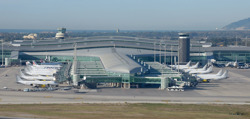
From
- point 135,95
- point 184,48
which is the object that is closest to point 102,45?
point 184,48

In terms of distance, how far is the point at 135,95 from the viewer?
85125 mm

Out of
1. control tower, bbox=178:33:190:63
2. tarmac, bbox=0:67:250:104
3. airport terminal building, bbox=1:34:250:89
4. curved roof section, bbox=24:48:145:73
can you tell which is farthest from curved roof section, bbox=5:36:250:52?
tarmac, bbox=0:67:250:104

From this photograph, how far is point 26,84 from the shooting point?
3856 inches

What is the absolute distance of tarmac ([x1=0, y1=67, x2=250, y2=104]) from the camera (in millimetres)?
77750

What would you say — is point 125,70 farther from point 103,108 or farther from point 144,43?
point 144,43

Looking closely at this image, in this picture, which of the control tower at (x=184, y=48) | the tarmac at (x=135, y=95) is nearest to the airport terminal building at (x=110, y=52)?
the control tower at (x=184, y=48)

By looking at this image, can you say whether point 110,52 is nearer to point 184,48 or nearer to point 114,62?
point 184,48

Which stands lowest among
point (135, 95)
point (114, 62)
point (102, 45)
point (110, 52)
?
point (135, 95)

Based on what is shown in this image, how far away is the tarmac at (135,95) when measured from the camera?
77750 mm

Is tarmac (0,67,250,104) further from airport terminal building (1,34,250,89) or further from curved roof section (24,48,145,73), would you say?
airport terminal building (1,34,250,89)

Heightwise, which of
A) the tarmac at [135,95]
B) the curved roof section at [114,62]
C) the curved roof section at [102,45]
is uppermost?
the curved roof section at [102,45]

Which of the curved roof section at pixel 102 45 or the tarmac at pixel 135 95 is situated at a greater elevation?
the curved roof section at pixel 102 45

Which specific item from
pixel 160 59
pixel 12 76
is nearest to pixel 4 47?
pixel 12 76

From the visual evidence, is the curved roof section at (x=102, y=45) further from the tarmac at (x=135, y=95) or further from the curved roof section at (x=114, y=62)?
the tarmac at (x=135, y=95)
